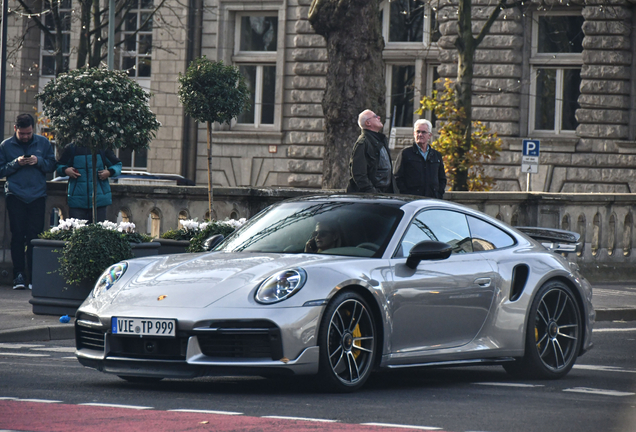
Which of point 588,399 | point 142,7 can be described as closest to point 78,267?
point 588,399

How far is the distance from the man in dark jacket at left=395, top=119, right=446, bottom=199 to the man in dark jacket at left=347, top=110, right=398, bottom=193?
80cm

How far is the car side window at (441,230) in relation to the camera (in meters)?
8.20

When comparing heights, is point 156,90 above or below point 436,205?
above

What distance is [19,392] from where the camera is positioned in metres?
7.23

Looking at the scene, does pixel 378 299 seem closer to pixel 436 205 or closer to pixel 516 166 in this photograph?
pixel 436 205

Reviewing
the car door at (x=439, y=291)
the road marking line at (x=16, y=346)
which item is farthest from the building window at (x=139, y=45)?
the car door at (x=439, y=291)

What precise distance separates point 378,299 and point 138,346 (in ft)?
4.82

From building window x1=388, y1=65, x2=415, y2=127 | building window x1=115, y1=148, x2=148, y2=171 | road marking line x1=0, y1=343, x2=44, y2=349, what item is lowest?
road marking line x1=0, y1=343, x2=44, y2=349

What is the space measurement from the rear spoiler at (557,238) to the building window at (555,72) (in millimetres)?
20979

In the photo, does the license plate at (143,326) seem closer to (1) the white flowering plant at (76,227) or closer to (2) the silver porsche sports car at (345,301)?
(2) the silver porsche sports car at (345,301)

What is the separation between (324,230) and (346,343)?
38.6 inches

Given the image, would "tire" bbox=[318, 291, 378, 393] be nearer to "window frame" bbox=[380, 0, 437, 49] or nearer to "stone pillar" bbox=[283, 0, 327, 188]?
"stone pillar" bbox=[283, 0, 327, 188]

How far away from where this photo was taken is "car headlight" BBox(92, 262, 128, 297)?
25.9 feet

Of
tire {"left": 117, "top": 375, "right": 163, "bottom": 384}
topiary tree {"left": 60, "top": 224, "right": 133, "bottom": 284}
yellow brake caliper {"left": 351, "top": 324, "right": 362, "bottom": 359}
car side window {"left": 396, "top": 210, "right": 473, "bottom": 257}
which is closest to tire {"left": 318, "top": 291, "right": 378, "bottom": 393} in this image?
yellow brake caliper {"left": 351, "top": 324, "right": 362, "bottom": 359}
